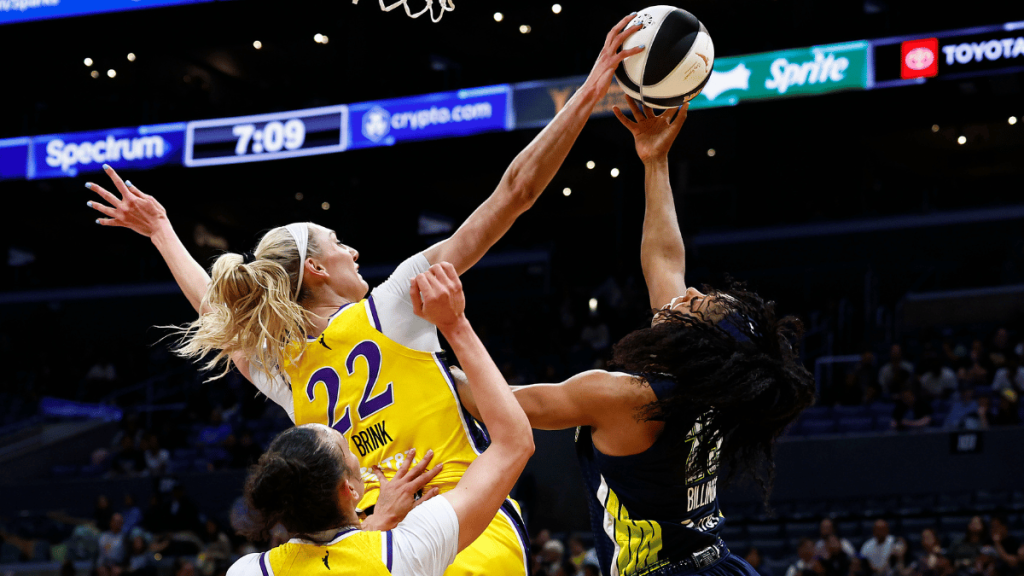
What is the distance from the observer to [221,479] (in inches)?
606

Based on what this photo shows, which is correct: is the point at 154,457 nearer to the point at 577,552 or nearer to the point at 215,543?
the point at 215,543

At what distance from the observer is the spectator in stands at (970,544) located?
1012 centimetres

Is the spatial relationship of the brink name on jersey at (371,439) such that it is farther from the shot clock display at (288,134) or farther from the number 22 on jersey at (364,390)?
the shot clock display at (288,134)

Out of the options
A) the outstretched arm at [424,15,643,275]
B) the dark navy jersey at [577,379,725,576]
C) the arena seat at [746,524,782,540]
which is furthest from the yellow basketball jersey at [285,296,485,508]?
the arena seat at [746,524,782,540]

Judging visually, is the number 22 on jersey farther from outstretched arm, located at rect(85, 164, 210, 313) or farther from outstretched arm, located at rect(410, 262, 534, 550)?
outstretched arm, located at rect(85, 164, 210, 313)

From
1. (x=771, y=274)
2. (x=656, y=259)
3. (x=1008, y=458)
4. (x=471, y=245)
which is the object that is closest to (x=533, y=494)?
(x=1008, y=458)

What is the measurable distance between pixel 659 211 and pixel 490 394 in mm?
1727

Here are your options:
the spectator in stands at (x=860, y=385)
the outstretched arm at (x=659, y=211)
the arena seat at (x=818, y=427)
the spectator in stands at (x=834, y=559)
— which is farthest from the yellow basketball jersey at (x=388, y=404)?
the spectator in stands at (x=860, y=385)

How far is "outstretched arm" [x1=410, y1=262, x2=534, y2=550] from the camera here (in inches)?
95.7

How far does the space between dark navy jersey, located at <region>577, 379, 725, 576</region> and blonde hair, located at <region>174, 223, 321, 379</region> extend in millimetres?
958

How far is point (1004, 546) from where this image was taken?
9.83 meters

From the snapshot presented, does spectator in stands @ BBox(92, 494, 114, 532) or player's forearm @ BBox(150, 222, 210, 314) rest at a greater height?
player's forearm @ BBox(150, 222, 210, 314)

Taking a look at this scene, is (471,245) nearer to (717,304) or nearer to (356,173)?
(717,304)

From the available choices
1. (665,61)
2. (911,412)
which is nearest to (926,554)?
(911,412)
